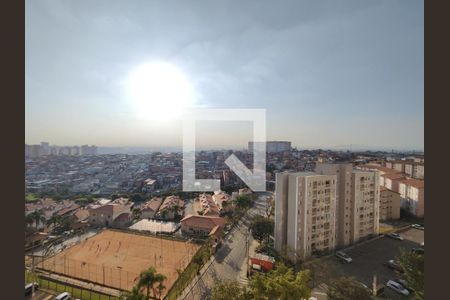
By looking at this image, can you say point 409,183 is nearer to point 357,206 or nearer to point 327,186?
point 357,206

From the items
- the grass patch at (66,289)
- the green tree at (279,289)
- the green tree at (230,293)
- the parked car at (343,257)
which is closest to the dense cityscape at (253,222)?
the parked car at (343,257)

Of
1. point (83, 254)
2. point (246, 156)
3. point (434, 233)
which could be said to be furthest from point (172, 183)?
point (434, 233)

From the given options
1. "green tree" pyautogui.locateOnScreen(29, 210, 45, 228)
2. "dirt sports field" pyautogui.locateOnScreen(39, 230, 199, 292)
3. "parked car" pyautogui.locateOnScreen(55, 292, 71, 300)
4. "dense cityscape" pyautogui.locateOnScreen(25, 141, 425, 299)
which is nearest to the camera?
"parked car" pyautogui.locateOnScreen(55, 292, 71, 300)

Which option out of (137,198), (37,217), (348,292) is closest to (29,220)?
(37,217)

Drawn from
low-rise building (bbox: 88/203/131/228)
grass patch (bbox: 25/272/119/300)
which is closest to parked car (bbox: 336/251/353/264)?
grass patch (bbox: 25/272/119/300)

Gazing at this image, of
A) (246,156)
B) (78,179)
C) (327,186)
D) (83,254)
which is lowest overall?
(83,254)

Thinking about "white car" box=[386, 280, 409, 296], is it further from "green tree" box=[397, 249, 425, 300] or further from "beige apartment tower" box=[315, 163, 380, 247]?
"beige apartment tower" box=[315, 163, 380, 247]

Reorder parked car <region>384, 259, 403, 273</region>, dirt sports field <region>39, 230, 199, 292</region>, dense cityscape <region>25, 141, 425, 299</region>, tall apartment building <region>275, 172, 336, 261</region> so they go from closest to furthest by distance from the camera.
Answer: parked car <region>384, 259, 403, 273</region> < dense cityscape <region>25, 141, 425, 299</region> < dirt sports field <region>39, 230, 199, 292</region> < tall apartment building <region>275, 172, 336, 261</region>
